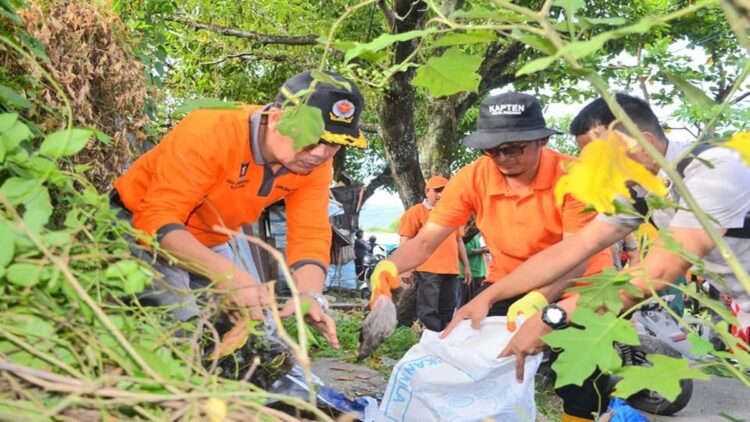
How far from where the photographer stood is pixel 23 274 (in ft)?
3.46

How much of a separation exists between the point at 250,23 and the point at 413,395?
9110 mm

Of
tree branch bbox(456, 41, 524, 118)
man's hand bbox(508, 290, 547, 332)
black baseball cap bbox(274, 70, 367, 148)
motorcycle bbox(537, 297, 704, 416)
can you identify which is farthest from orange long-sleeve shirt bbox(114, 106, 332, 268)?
tree branch bbox(456, 41, 524, 118)

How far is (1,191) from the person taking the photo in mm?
1182

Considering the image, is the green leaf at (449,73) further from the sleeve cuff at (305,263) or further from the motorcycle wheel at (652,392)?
the motorcycle wheel at (652,392)

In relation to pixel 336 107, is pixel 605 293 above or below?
below

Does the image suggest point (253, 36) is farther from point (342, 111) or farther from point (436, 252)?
point (342, 111)

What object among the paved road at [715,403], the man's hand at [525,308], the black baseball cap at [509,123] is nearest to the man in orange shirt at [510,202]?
the black baseball cap at [509,123]

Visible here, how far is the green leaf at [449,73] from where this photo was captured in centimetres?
136

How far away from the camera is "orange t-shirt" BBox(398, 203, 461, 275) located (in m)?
8.41

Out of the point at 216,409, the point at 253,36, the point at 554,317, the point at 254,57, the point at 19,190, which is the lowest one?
the point at 554,317

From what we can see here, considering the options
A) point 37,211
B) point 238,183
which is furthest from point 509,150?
point 37,211

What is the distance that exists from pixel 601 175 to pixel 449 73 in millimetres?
578

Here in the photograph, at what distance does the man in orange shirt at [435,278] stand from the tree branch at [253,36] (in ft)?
10.2

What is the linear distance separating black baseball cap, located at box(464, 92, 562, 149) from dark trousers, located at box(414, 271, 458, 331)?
4.75m
